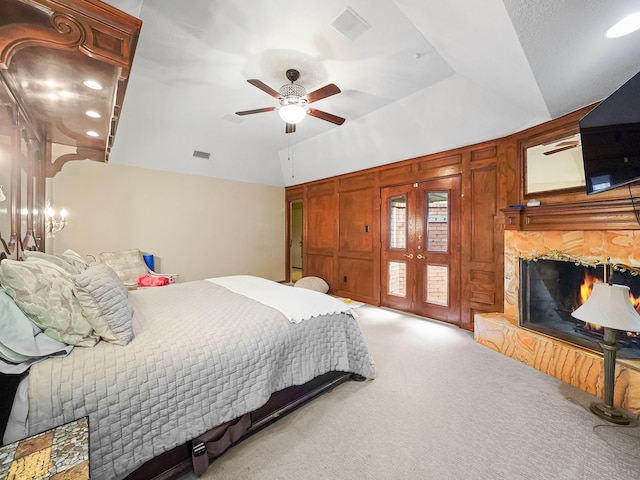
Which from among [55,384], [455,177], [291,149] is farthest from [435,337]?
[291,149]

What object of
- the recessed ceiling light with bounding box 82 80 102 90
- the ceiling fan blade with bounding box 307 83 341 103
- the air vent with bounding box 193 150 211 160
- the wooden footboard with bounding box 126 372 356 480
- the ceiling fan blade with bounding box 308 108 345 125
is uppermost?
the air vent with bounding box 193 150 211 160

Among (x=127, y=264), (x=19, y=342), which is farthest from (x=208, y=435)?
(x=127, y=264)

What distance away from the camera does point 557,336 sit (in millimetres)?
2564

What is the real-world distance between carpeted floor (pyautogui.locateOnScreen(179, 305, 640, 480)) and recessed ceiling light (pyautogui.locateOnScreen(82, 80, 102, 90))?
7.99ft

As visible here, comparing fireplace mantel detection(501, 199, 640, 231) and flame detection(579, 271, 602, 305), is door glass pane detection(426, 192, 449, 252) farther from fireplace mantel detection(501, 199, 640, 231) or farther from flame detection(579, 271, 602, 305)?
flame detection(579, 271, 602, 305)

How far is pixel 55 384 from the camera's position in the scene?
1.12m

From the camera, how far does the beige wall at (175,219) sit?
411cm

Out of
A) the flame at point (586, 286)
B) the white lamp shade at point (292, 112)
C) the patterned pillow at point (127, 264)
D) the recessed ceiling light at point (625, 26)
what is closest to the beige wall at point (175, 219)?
the patterned pillow at point (127, 264)

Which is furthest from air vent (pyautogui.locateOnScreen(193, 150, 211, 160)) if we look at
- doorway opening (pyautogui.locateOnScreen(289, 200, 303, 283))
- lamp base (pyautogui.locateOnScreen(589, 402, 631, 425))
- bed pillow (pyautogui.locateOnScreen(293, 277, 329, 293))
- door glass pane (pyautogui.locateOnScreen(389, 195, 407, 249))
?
lamp base (pyautogui.locateOnScreen(589, 402, 631, 425))

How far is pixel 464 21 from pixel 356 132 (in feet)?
8.42

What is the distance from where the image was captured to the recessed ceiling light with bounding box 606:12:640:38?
1.47m

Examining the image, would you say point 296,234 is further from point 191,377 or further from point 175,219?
point 191,377

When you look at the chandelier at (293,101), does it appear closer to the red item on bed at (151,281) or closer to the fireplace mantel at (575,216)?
the fireplace mantel at (575,216)

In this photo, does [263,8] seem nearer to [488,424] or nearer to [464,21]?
[464,21]
